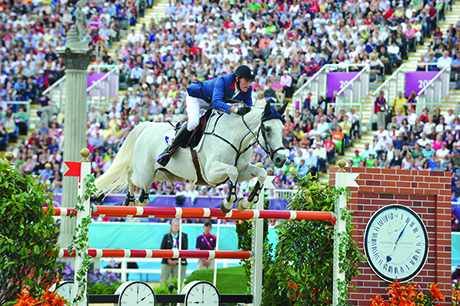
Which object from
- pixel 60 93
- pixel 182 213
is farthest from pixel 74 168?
pixel 60 93

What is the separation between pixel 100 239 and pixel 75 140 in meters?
1.88

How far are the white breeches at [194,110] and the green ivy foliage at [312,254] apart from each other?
127 centimetres

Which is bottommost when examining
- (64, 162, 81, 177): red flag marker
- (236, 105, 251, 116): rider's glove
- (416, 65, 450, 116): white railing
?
(64, 162, 81, 177): red flag marker

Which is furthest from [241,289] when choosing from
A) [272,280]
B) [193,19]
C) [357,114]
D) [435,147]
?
[193,19]

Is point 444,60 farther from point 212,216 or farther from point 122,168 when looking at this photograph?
point 212,216

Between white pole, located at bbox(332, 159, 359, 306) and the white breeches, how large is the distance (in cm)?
135

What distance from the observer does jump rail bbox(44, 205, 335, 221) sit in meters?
5.43

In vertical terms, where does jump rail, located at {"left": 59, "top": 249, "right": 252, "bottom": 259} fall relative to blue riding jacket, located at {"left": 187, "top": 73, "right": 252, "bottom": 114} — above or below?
below

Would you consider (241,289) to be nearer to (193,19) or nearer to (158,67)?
(158,67)

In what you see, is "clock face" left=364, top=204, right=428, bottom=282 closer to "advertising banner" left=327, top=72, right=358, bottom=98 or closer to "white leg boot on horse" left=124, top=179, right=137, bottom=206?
"white leg boot on horse" left=124, top=179, right=137, bottom=206

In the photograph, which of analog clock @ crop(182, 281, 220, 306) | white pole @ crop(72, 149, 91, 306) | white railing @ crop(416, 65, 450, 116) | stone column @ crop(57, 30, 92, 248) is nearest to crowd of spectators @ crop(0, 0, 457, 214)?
white railing @ crop(416, 65, 450, 116)

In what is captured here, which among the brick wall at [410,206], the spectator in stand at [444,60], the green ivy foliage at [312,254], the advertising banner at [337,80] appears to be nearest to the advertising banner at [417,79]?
the spectator in stand at [444,60]

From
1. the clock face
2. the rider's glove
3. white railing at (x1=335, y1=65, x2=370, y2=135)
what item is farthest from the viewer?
white railing at (x1=335, y1=65, x2=370, y2=135)

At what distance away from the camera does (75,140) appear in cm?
1105
